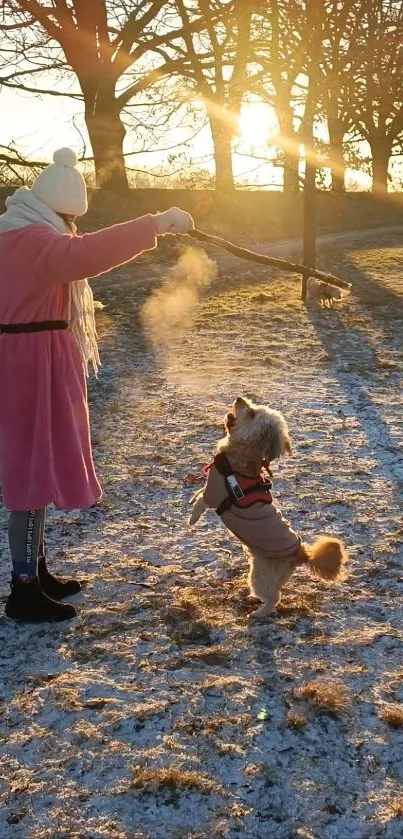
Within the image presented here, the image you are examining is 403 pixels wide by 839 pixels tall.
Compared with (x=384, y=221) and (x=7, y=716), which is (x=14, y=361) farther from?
(x=384, y=221)

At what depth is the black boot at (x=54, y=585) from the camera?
4.61 meters

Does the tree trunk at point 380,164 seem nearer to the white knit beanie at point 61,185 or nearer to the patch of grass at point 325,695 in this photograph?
the white knit beanie at point 61,185

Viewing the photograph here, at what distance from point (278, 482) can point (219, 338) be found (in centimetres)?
576

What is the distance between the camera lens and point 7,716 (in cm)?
352

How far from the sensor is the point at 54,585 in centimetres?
462

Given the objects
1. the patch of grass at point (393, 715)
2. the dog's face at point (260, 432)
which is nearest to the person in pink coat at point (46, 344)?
the dog's face at point (260, 432)

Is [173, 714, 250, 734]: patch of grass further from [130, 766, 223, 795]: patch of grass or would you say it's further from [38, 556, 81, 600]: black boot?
[38, 556, 81, 600]: black boot

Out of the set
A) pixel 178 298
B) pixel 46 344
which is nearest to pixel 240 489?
pixel 46 344

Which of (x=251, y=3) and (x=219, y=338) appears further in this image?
(x=251, y=3)

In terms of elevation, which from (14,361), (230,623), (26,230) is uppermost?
(26,230)

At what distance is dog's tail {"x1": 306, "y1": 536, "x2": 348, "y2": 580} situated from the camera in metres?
4.23

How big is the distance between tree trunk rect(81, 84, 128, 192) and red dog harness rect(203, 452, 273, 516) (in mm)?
21047

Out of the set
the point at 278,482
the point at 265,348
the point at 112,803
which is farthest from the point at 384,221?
the point at 112,803

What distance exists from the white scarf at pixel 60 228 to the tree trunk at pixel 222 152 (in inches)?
607
